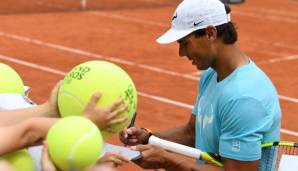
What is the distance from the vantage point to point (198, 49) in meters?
4.37

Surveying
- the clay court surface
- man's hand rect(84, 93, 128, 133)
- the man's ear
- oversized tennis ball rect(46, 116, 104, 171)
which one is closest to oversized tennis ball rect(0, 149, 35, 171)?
oversized tennis ball rect(46, 116, 104, 171)

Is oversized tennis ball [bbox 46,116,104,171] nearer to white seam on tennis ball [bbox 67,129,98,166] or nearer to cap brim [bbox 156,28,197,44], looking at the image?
white seam on tennis ball [bbox 67,129,98,166]

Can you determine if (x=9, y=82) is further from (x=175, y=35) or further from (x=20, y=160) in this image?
(x=175, y=35)

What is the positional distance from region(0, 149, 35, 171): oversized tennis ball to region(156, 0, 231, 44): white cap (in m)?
1.53

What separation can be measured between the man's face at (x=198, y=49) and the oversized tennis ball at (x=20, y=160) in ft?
5.23

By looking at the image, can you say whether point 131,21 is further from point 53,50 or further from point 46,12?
point 53,50

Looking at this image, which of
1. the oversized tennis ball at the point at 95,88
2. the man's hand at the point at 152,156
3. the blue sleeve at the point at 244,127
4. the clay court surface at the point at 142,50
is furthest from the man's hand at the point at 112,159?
the clay court surface at the point at 142,50

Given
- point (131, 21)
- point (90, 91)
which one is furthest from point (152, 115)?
point (131, 21)

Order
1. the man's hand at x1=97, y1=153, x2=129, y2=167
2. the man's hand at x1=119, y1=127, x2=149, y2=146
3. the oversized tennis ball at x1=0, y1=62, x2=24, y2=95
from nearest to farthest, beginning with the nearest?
the man's hand at x1=97, y1=153, x2=129, y2=167 < the oversized tennis ball at x1=0, y1=62, x2=24, y2=95 < the man's hand at x1=119, y1=127, x2=149, y2=146

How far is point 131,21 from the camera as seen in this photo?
64.1 feet

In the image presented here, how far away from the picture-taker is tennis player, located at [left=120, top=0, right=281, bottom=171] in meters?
4.23

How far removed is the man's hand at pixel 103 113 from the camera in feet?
9.85

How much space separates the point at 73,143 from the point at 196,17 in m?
1.80

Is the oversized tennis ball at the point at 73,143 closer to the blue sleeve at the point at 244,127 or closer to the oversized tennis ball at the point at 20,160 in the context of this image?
the oversized tennis ball at the point at 20,160
